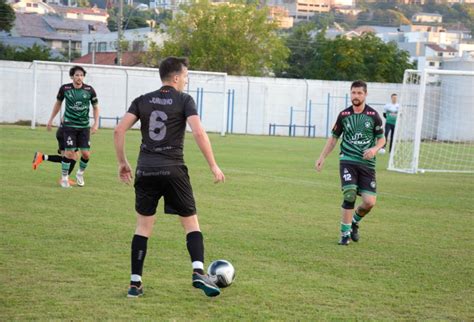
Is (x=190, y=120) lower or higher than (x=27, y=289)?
higher

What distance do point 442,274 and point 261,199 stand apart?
625cm

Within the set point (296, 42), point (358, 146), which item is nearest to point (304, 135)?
point (296, 42)

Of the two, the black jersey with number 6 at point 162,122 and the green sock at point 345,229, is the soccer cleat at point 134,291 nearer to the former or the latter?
the black jersey with number 6 at point 162,122

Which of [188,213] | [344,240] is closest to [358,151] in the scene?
[344,240]

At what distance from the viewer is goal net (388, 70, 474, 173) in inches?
888

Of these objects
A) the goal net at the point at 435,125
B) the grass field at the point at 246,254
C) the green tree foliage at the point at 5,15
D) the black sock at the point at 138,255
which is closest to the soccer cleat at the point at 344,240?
the grass field at the point at 246,254

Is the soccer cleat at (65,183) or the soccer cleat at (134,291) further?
the soccer cleat at (65,183)

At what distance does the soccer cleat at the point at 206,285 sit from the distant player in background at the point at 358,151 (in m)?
3.43

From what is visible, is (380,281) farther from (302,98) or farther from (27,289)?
(302,98)

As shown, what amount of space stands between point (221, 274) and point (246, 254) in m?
1.79

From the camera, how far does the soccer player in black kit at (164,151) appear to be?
707 centimetres

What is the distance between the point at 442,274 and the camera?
8.52m

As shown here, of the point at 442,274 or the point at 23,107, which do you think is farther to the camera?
the point at 23,107

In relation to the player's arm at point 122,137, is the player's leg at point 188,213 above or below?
below
